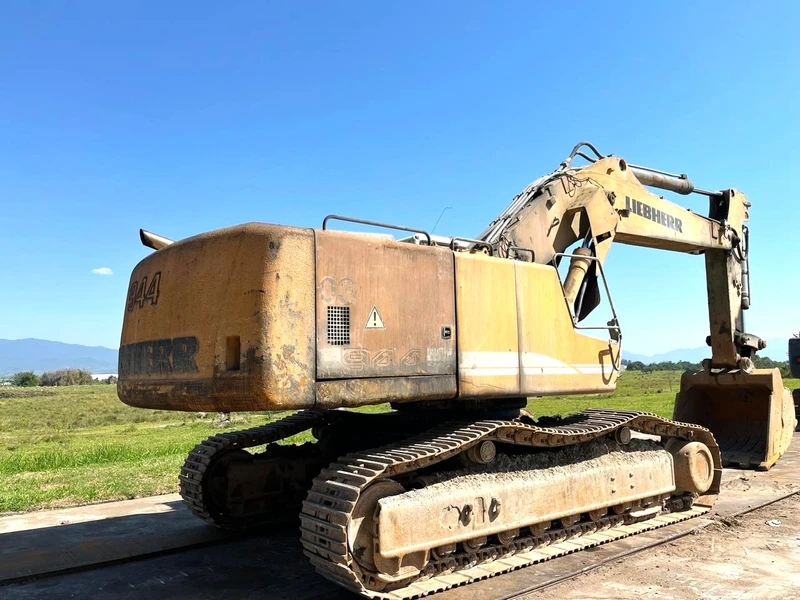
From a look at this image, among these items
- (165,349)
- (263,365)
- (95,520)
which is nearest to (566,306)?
(263,365)

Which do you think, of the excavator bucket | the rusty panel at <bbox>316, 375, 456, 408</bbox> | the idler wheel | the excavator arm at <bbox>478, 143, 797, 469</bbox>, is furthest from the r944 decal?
the excavator bucket

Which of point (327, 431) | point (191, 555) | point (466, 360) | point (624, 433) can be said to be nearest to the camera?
point (466, 360)

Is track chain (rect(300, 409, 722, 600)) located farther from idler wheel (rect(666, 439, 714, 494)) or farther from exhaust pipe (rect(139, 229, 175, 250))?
exhaust pipe (rect(139, 229, 175, 250))

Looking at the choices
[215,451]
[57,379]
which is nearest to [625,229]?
[215,451]

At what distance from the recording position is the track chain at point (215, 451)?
732 centimetres

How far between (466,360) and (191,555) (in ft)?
11.4

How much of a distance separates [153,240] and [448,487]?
11.7ft

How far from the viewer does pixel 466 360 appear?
6000 millimetres

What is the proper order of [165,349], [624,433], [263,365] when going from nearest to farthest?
[263,365] < [165,349] < [624,433]

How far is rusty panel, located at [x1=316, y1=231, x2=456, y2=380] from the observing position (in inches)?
206

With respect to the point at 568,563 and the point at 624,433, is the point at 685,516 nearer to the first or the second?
the point at 624,433

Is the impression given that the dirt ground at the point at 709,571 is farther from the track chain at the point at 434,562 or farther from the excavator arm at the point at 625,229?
the excavator arm at the point at 625,229

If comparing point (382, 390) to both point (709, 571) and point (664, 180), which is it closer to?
point (709, 571)

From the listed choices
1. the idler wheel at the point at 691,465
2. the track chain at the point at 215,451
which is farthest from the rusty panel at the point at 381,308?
the idler wheel at the point at 691,465
